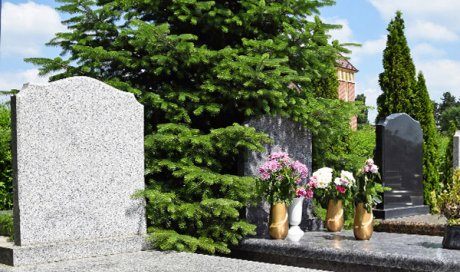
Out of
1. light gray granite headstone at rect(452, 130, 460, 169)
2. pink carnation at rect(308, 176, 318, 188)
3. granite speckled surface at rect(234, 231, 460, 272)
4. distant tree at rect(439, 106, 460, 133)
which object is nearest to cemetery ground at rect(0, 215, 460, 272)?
granite speckled surface at rect(234, 231, 460, 272)

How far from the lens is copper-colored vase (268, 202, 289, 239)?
7887 mm

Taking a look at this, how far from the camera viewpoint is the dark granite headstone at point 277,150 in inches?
327

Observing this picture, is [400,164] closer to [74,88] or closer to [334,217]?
[334,217]

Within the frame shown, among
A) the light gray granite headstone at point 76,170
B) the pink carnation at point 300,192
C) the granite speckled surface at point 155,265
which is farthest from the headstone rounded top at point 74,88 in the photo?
the pink carnation at point 300,192

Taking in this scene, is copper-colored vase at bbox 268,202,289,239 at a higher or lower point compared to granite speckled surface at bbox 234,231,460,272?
higher

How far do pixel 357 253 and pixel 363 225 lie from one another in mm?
1079

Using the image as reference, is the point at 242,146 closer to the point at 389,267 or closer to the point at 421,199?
the point at 389,267

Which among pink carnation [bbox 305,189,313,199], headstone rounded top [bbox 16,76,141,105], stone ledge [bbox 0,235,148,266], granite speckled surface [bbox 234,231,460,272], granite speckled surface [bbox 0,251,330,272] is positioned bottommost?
granite speckled surface [bbox 234,231,460,272]

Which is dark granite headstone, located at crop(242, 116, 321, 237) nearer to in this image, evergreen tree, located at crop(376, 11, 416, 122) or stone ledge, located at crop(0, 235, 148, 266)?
stone ledge, located at crop(0, 235, 148, 266)

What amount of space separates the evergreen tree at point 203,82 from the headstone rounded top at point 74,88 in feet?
3.43

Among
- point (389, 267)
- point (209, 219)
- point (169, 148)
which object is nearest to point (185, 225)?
point (209, 219)

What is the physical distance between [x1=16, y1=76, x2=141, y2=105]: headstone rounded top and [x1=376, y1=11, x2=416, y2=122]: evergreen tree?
24.3 feet

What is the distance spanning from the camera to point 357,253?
23.0 ft

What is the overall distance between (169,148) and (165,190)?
1.71ft
